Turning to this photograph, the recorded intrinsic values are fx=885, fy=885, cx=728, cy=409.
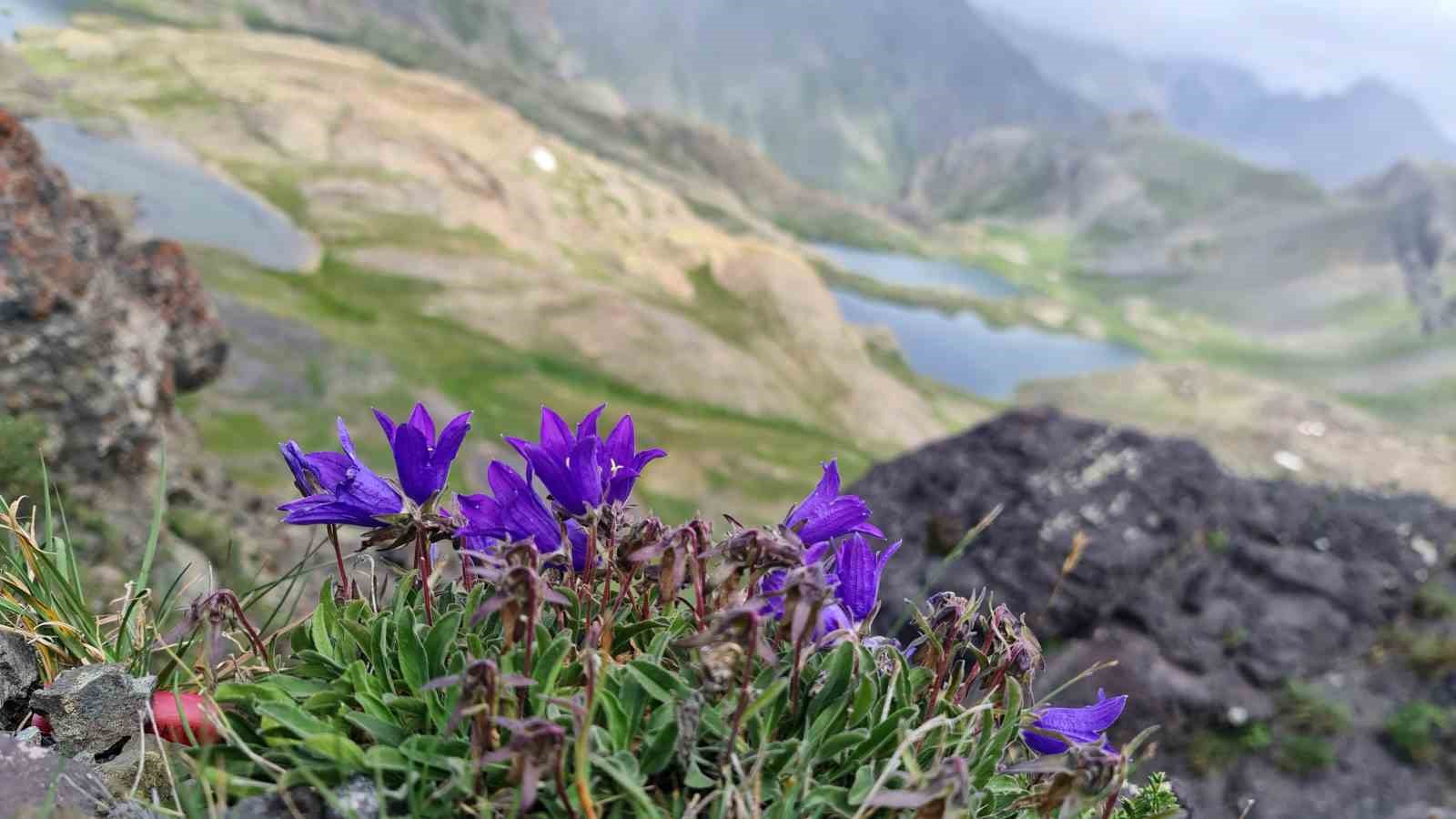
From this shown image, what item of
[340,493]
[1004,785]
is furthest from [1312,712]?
[340,493]

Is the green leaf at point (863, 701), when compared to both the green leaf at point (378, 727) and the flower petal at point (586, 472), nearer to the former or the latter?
the flower petal at point (586, 472)

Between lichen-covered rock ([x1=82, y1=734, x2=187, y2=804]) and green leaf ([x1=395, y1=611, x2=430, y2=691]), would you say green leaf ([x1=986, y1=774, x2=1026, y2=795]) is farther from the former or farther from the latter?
lichen-covered rock ([x1=82, y1=734, x2=187, y2=804])

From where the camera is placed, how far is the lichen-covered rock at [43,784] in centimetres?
184

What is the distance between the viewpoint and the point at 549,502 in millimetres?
2385

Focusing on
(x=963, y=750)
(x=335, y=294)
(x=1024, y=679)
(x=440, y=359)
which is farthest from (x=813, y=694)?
(x=335, y=294)

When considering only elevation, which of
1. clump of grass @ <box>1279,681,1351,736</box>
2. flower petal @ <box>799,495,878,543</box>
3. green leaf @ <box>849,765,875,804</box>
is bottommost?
clump of grass @ <box>1279,681,1351,736</box>

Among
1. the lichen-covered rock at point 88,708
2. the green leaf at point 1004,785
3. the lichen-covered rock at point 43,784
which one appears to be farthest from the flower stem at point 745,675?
the lichen-covered rock at point 88,708

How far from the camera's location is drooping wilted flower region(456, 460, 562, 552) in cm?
225

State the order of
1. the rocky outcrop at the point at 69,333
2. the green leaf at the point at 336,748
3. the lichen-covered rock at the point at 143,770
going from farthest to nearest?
1. the rocky outcrop at the point at 69,333
2. the lichen-covered rock at the point at 143,770
3. the green leaf at the point at 336,748

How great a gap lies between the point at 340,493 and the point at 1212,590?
417 inches

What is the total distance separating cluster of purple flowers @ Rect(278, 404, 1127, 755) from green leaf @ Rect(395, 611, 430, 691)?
25cm

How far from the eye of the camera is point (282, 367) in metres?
32.2

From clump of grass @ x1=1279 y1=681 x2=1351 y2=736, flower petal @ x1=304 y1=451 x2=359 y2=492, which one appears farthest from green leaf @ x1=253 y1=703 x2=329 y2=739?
clump of grass @ x1=1279 y1=681 x2=1351 y2=736

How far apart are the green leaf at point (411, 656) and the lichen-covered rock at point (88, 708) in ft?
2.07
